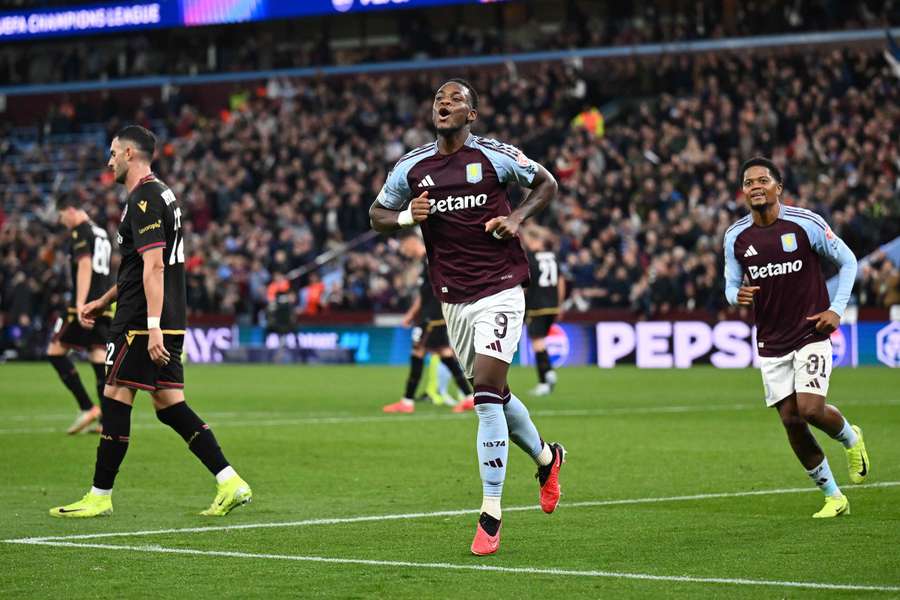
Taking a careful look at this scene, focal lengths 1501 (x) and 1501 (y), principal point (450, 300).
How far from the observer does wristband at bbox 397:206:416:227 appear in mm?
8438

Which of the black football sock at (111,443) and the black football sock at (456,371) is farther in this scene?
the black football sock at (456,371)

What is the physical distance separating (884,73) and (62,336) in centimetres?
2371

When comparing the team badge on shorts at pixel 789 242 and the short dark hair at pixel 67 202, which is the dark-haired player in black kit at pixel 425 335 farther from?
the team badge on shorts at pixel 789 242

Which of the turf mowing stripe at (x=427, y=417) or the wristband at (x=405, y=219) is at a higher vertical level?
the wristband at (x=405, y=219)

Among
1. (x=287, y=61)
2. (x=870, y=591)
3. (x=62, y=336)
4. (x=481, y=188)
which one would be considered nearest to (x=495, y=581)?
(x=870, y=591)

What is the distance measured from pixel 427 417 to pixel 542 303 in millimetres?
4627

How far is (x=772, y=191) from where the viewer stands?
9.68 m

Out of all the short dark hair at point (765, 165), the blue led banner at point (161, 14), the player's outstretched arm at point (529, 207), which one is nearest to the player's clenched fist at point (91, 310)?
the player's outstretched arm at point (529, 207)

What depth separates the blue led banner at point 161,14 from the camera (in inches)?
→ 1719

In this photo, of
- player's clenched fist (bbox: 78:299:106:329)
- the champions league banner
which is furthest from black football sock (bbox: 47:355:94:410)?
the champions league banner

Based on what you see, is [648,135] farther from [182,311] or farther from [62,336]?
[182,311]

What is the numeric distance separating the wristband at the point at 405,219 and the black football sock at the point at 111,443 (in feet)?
8.37

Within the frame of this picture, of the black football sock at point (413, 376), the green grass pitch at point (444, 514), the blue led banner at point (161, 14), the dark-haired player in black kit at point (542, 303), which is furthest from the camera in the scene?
the blue led banner at point (161, 14)

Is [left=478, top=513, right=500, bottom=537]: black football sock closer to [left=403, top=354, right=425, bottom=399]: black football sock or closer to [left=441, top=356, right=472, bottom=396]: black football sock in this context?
[left=403, top=354, right=425, bottom=399]: black football sock
